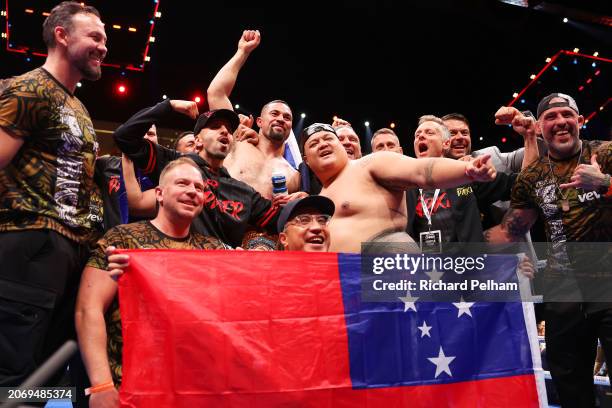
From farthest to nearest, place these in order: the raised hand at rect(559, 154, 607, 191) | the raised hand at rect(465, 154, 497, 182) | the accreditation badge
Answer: the accreditation badge, the raised hand at rect(559, 154, 607, 191), the raised hand at rect(465, 154, 497, 182)

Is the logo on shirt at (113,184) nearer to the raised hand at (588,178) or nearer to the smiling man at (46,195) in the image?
the smiling man at (46,195)

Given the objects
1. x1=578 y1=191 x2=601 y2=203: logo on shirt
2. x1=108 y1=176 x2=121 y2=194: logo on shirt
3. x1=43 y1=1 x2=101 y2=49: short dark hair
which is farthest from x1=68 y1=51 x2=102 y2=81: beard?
x1=578 y1=191 x2=601 y2=203: logo on shirt

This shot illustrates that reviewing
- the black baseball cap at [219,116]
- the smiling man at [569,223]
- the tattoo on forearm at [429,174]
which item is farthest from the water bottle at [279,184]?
the smiling man at [569,223]

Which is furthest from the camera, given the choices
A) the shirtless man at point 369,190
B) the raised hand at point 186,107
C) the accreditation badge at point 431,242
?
the accreditation badge at point 431,242

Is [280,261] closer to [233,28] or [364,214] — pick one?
[364,214]

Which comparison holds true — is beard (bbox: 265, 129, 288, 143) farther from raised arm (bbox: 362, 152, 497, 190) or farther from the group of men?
raised arm (bbox: 362, 152, 497, 190)

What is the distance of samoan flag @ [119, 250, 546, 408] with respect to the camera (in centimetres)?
188

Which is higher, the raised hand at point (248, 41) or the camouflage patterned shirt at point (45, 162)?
the raised hand at point (248, 41)

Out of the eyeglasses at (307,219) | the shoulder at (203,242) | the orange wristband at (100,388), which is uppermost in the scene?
the eyeglasses at (307,219)

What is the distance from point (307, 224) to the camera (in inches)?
99.6

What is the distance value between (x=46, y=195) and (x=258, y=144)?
2.14 metres

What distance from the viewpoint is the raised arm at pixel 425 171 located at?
2.03 meters

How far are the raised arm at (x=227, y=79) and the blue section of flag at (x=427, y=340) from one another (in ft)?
6.67

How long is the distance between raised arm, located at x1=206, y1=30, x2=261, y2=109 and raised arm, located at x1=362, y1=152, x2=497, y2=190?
1.52 metres
